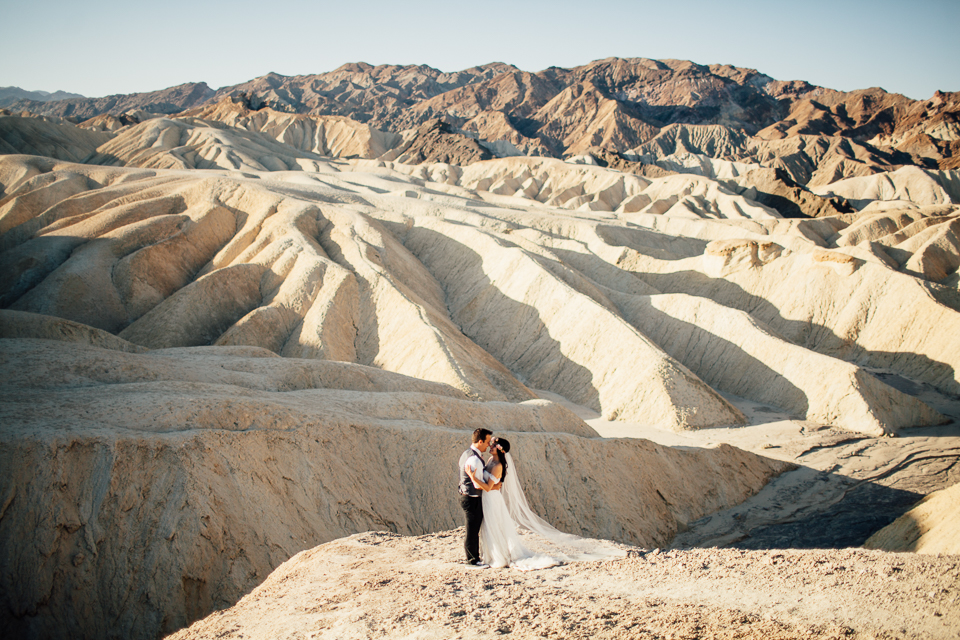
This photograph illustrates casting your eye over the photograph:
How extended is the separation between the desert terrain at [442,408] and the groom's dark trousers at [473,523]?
1.38 feet

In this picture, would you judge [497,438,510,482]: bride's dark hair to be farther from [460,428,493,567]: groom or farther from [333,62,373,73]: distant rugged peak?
[333,62,373,73]: distant rugged peak

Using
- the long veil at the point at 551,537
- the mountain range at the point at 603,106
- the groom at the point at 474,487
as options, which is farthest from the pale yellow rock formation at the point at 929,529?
the mountain range at the point at 603,106

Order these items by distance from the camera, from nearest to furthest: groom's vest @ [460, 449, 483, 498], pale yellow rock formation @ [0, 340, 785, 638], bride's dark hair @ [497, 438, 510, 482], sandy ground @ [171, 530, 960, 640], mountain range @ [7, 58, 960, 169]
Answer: sandy ground @ [171, 530, 960, 640] → bride's dark hair @ [497, 438, 510, 482] → groom's vest @ [460, 449, 483, 498] → pale yellow rock formation @ [0, 340, 785, 638] → mountain range @ [7, 58, 960, 169]

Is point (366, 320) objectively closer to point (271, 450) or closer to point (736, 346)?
point (271, 450)

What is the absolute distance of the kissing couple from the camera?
6344mm

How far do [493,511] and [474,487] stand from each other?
407mm

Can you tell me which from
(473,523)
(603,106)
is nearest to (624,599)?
(473,523)

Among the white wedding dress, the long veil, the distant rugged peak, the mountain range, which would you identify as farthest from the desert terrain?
the distant rugged peak

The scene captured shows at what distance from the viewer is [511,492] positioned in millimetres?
7078

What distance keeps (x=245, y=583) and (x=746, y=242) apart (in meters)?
33.7

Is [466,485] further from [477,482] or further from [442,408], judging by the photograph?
[442,408]

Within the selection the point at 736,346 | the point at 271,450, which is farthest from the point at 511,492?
the point at 736,346

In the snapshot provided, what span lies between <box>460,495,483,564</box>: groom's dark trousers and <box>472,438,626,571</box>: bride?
6 cm

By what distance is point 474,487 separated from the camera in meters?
6.41
